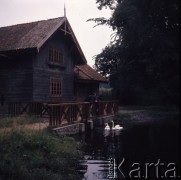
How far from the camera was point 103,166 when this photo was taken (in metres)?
10.6

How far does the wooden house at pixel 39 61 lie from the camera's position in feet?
67.5

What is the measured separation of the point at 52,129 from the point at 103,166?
4027 mm

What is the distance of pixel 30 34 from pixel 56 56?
2914 mm

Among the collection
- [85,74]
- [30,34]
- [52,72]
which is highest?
[30,34]

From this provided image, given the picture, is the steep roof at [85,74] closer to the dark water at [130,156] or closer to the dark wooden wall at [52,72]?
the dark wooden wall at [52,72]

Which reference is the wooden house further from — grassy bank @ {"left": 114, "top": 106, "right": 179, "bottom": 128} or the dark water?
the dark water

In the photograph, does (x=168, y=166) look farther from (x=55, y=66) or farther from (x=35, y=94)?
(x=55, y=66)

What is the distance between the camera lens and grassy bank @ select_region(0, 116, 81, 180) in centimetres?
809

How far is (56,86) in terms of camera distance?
919 inches

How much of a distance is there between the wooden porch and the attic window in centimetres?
473

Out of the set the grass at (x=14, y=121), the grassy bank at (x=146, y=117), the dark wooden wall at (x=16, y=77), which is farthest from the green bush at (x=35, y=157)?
the grassy bank at (x=146, y=117)

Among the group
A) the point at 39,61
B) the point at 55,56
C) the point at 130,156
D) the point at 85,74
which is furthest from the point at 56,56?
the point at 130,156

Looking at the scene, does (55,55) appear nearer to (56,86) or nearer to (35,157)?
(56,86)

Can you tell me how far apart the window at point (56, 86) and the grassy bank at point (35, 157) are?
1013cm
